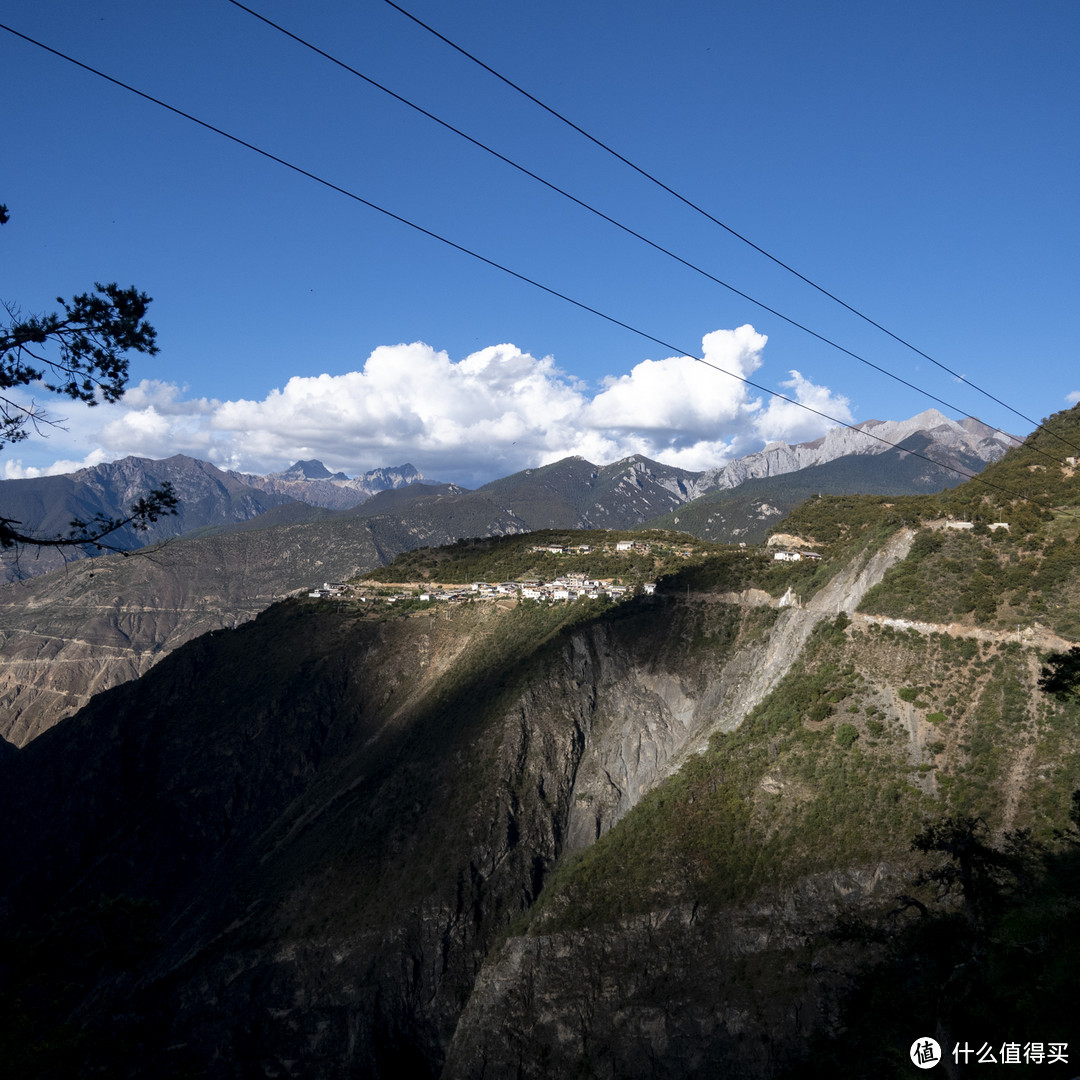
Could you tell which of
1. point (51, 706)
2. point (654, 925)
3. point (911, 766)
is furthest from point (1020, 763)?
point (51, 706)

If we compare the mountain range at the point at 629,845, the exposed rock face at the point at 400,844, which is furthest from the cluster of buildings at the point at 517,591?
the exposed rock face at the point at 400,844

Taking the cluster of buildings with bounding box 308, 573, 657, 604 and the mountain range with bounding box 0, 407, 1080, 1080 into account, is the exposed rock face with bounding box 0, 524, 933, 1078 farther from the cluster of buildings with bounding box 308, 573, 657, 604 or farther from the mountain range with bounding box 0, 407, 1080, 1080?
the cluster of buildings with bounding box 308, 573, 657, 604

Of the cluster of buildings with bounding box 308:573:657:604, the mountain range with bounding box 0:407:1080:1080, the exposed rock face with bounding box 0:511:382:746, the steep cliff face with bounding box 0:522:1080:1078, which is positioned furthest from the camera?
the exposed rock face with bounding box 0:511:382:746

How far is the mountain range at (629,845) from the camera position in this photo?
20.8 metres

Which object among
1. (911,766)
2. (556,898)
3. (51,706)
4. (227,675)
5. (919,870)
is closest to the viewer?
(919,870)

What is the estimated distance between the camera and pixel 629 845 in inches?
1463

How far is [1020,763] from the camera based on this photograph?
28.3m

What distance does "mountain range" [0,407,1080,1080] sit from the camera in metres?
20.8

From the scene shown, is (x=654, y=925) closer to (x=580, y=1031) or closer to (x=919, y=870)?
(x=580, y=1031)

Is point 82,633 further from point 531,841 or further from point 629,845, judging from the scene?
point 629,845

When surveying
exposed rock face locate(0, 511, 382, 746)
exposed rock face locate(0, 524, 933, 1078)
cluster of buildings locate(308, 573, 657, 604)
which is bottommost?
exposed rock face locate(0, 511, 382, 746)

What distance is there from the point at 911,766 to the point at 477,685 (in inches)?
1359

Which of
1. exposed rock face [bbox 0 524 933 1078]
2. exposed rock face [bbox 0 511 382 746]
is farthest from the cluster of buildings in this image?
exposed rock face [bbox 0 511 382 746]

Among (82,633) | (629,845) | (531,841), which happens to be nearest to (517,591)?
(531,841)
